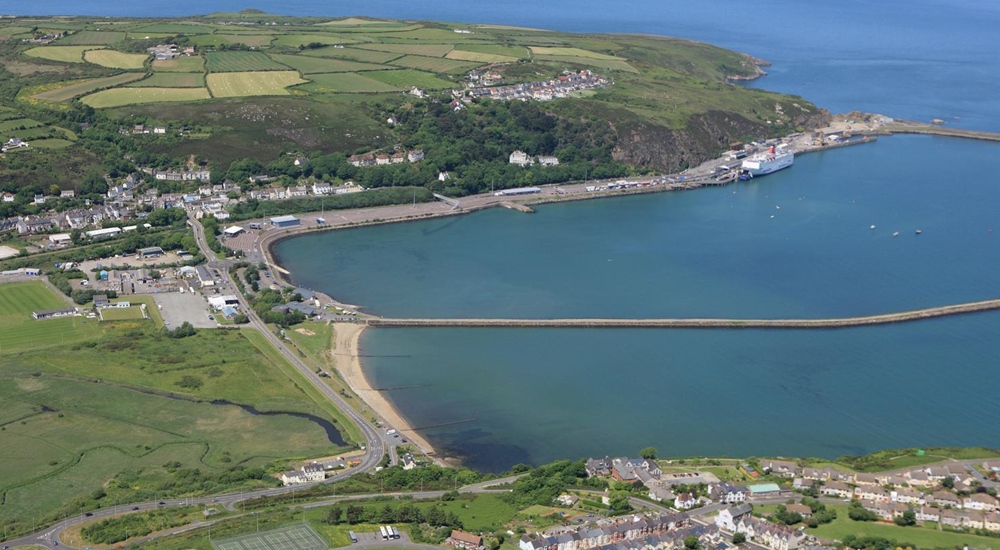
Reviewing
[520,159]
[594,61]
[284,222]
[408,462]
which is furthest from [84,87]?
[408,462]

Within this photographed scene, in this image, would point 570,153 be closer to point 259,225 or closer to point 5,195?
point 259,225

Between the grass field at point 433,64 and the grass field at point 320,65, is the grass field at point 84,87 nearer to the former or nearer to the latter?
the grass field at point 320,65

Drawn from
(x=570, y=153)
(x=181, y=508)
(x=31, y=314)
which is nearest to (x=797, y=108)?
(x=570, y=153)

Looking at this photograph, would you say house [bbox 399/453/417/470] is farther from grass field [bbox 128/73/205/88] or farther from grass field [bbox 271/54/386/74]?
grass field [bbox 271/54/386/74]

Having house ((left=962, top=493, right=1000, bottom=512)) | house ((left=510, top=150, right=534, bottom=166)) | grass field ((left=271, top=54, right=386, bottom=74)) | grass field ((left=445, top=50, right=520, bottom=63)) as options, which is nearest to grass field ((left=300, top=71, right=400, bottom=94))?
grass field ((left=271, top=54, right=386, bottom=74))

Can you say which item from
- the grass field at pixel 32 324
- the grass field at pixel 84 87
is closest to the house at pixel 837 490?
the grass field at pixel 32 324
